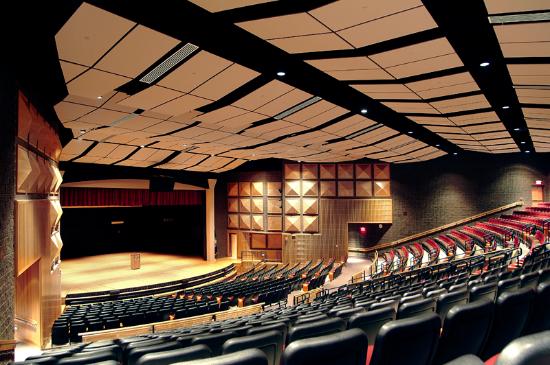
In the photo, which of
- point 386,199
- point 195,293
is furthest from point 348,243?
point 195,293

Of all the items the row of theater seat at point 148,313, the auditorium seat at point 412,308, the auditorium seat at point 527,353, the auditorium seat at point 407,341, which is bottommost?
the row of theater seat at point 148,313

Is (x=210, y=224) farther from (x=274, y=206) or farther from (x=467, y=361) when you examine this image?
(x=467, y=361)

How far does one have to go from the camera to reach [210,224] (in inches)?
806

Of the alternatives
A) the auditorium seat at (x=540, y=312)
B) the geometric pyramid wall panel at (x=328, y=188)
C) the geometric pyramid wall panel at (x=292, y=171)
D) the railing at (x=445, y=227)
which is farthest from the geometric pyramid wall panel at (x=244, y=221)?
the auditorium seat at (x=540, y=312)

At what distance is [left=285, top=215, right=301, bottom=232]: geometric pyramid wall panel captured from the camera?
784 inches

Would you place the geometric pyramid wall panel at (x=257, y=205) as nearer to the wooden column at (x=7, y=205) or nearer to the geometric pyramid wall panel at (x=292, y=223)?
the geometric pyramid wall panel at (x=292, y=223)

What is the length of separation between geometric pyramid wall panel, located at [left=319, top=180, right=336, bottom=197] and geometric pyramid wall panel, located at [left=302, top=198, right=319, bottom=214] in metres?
0.53

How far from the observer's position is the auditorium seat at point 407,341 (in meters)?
1.39

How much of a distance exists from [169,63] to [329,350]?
5.00 meters

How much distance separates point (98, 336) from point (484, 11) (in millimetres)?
7607

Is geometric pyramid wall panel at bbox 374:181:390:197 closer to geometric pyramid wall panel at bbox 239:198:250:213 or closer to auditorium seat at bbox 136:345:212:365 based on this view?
geometric pyramid wall panel at bbox 239:198:250:213

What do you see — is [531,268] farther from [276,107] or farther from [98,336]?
[98,336]

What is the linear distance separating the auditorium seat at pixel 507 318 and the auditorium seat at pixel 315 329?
70 cm

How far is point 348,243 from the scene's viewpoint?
20500 millimetres
